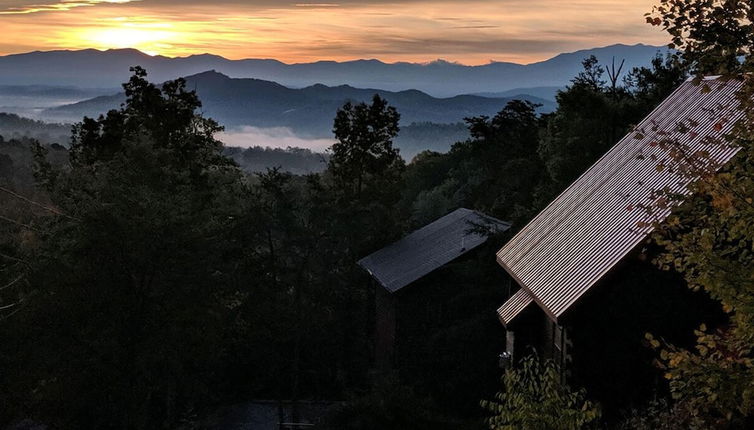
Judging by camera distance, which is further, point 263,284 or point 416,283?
point 263,284

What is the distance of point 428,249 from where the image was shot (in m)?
39.9

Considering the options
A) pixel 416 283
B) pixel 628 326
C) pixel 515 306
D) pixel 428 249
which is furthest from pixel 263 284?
pixel 628 326

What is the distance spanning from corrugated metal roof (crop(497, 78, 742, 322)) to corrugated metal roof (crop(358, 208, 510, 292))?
996 cm

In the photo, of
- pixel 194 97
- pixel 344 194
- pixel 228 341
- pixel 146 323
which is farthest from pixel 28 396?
pixel 344 194

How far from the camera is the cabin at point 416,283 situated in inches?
1406

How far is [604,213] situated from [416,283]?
51.2 ft

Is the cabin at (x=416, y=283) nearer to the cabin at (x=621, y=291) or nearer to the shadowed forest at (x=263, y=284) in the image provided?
the shadowed forest at (x=263, y=284)

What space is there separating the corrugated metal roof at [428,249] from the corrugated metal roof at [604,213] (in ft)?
32.7

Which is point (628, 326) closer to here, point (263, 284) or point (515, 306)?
point (515, 306)

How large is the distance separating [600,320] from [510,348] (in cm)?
565

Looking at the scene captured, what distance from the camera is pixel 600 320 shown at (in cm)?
1858

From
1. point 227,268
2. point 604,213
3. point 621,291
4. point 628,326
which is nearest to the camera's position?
point 621,291

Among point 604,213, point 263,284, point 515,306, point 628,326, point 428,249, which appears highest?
point 604,213

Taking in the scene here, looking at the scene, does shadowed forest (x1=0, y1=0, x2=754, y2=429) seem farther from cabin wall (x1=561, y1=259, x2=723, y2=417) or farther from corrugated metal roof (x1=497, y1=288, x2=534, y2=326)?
corrugated metal roof (x1=497, y1=288, x2=534, y2=326)
